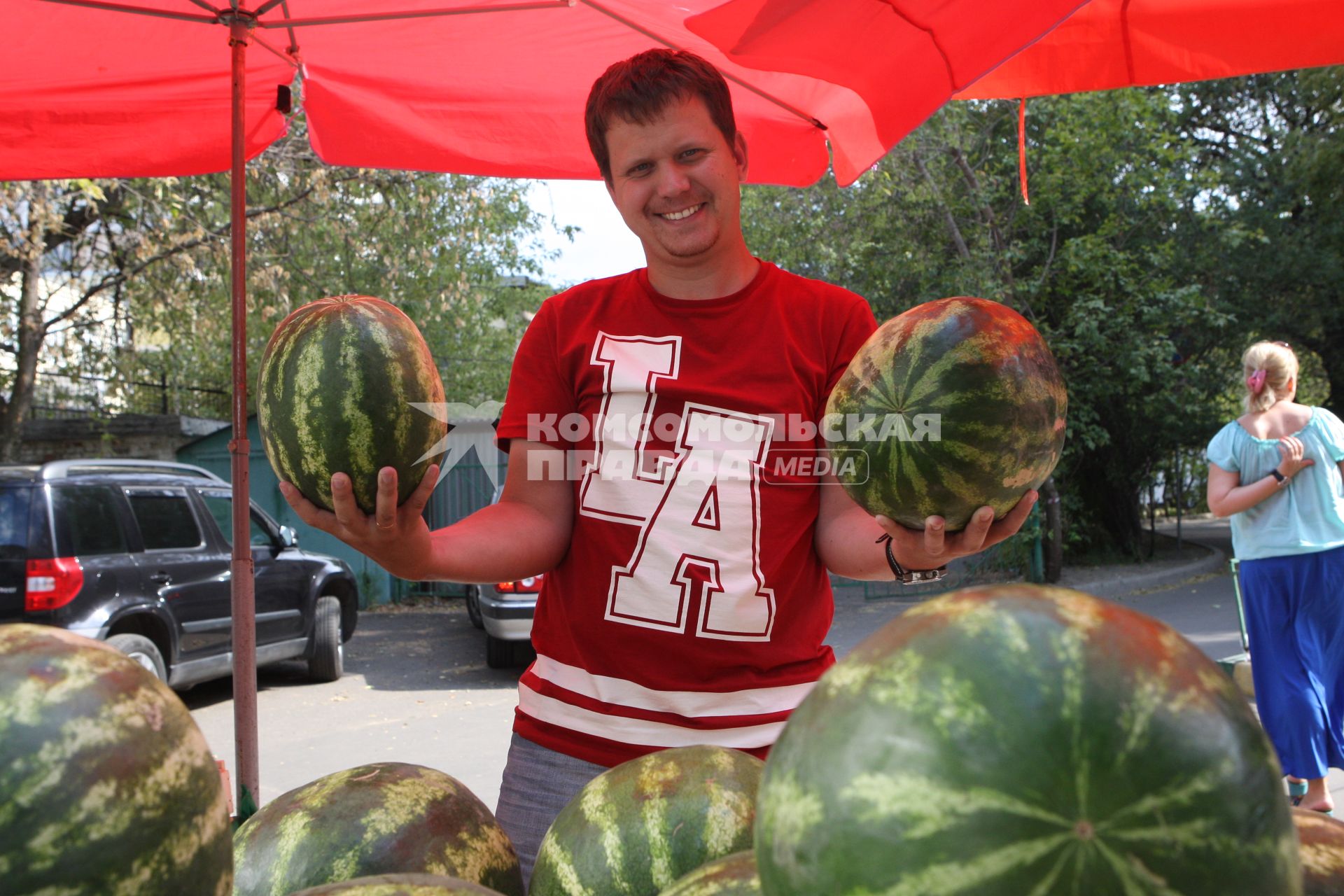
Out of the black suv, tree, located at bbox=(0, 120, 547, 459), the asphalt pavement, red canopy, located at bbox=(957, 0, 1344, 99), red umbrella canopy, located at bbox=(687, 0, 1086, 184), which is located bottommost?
the asphalt pavement

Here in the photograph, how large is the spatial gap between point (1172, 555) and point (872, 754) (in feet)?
59.7

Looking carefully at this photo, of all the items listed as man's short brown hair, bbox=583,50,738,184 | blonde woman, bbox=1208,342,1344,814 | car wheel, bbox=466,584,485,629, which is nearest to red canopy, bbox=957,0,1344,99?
man's short brown hair, bbox=583,50,738,184

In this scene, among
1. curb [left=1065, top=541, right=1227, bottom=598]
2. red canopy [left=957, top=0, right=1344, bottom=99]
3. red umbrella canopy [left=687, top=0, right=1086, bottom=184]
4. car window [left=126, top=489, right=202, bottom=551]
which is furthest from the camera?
curb [left=1065, top=541, right=1227, bottom=598]

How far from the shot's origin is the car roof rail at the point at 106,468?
7012 mm

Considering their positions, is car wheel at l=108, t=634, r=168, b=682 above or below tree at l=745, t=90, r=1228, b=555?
below

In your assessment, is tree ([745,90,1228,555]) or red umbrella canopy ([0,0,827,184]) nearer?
red umbrella canopy ([0,0,827,184])

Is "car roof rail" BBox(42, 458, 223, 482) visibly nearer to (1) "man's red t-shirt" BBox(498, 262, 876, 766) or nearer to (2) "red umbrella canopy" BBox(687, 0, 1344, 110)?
(1) "man's red t-shirt" BBox(498, 262, 876, 766)

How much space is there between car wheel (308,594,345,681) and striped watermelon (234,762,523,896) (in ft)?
28.9

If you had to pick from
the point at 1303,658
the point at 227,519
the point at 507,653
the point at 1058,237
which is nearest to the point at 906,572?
the point at 1303,658

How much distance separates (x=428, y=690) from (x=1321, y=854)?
9270mm

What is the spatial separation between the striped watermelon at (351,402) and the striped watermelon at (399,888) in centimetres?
91

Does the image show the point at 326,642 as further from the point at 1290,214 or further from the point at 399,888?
the point at 1290,214

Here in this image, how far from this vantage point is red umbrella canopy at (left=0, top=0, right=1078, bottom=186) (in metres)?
2.92

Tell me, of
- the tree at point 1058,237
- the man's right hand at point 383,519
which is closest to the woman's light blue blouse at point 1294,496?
the man's right hand at point 383,519
